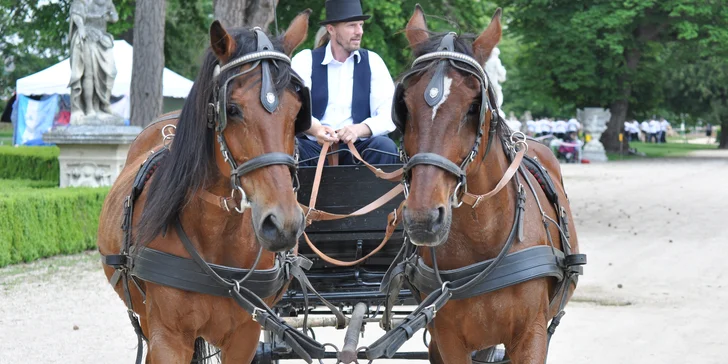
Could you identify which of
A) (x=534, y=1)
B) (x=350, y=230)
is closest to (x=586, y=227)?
(x=350, y=230)

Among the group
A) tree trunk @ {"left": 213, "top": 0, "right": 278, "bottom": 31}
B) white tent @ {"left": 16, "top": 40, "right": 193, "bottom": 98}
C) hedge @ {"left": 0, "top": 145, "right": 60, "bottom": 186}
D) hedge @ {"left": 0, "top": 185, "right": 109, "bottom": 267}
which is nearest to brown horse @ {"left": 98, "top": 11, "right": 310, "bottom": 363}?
hedge @ {"left": 0, "top": 185, "right": 109, "bottom": 267}

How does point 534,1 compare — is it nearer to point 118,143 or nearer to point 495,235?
point 118,143

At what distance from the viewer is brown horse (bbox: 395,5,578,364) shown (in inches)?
148

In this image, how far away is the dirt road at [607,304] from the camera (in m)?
→ 7.62

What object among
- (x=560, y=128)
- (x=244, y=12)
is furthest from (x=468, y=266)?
(x=560, y=128)

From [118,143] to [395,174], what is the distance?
10907 millimetres

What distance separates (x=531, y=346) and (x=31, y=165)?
15.7 metres

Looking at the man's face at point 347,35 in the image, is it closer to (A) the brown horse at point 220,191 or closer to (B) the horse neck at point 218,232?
(A) the brown horse at point 220,191

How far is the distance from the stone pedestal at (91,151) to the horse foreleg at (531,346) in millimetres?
11187

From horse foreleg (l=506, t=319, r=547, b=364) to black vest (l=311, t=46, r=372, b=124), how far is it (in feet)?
6.32

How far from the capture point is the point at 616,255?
42.7 ft

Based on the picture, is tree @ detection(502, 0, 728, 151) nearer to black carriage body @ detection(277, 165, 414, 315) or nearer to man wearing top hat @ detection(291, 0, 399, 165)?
man wearing top hat @ detection(291, 0, 399, 165)

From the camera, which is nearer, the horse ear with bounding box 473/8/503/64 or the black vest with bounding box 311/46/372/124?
the horse ear with bounding box 473/8/503/64

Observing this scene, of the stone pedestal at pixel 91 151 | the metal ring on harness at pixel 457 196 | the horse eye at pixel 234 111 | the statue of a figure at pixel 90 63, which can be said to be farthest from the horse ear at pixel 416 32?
the statue of a figure at pixel 90 63
